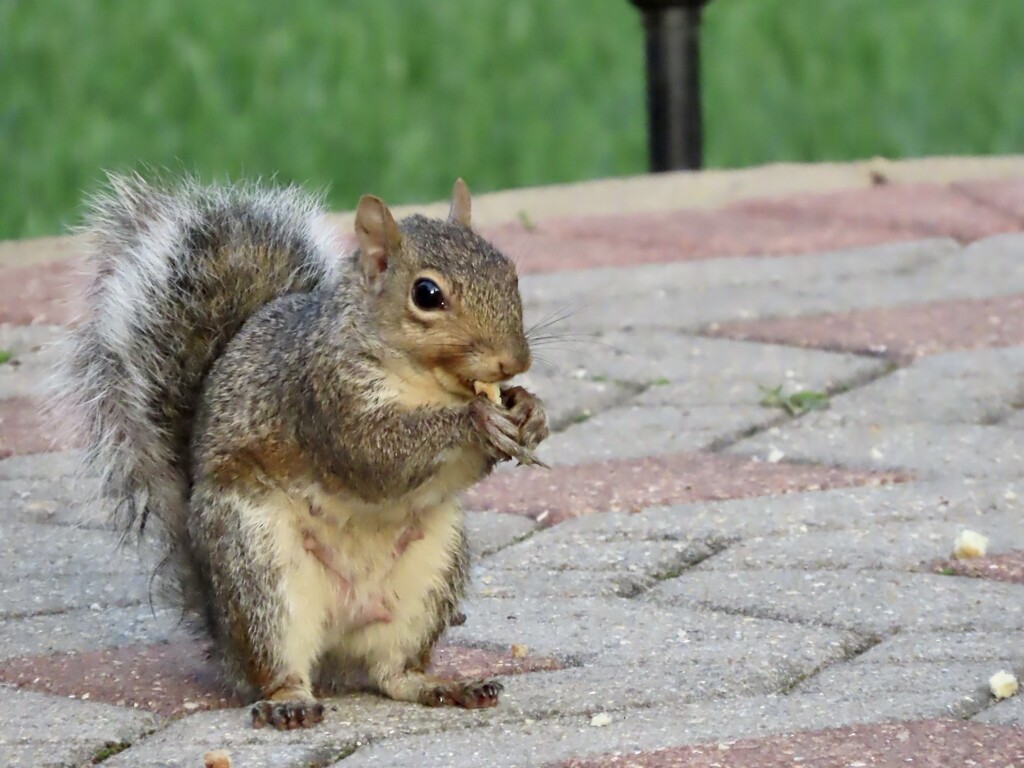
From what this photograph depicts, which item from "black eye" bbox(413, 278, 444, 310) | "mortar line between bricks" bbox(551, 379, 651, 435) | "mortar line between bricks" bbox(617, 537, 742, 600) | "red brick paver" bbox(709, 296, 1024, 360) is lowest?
"red brick paver" bbox(709, 296, 1024, 360)

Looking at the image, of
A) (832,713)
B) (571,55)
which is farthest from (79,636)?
(571,55)

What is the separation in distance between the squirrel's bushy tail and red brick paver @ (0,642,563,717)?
158 mm

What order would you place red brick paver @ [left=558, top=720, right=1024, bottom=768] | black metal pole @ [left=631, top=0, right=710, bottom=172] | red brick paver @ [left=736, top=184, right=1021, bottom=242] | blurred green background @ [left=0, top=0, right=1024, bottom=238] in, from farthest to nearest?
blurred green background @ [left=0, top=0, right=1024, bottom=238], black metal pole @ [left=631, top=0, right=710, bottom=172], red brick paver @ [left=736, top=184, right=1021, bottom=242], red brick paver @ [left=558, top=720, right=1024, bottom=768]

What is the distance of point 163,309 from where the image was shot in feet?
8.62

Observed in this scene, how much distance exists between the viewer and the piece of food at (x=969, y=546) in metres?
2.93

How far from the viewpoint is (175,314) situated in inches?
104

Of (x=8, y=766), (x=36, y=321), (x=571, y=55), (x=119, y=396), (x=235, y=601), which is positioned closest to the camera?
(x=8, y=766)

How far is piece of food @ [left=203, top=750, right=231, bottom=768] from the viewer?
7.11 ft

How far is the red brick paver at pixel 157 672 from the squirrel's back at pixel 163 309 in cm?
17

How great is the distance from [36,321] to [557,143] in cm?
220

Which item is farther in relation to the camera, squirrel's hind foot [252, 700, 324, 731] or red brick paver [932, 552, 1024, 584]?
red brick paver [932, 552, 1024, 584]

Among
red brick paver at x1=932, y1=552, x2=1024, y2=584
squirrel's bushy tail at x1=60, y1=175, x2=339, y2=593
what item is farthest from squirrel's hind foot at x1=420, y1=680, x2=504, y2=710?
red brick paver at x1=932, y1=552, x2=1024, y2=584

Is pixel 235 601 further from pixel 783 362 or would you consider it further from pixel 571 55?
pixel 571 55

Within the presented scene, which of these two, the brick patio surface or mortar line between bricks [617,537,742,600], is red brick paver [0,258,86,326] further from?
mortar line between bricks [617,537,742,600]
